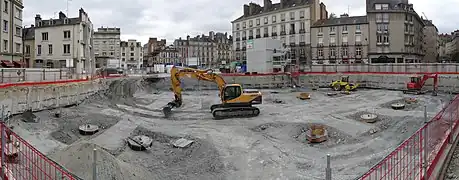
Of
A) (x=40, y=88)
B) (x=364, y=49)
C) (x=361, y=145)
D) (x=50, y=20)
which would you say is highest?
(x=50, y=20)

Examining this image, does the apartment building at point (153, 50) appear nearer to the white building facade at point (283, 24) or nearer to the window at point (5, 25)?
the white building facade at point (283, 24)

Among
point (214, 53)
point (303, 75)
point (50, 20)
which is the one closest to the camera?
point (303, 75)

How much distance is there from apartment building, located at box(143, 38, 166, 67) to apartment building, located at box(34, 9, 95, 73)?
269 feet

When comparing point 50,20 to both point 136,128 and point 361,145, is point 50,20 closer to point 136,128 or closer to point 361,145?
point 136,128

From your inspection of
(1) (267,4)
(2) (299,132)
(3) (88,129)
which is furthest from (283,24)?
(3) (88,129)

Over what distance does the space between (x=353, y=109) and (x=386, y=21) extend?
4218 cm

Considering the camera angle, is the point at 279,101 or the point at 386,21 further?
the point at 386,21

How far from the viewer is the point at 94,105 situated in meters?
26.8

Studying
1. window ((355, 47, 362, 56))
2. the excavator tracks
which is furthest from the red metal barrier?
window ((355, 47, 362, 56))

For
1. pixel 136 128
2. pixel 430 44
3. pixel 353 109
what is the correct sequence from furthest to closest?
pixel 430 44 → pixel 353 109 → pixel 136 128

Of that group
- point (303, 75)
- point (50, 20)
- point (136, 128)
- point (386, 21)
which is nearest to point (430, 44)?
point (386, 21)

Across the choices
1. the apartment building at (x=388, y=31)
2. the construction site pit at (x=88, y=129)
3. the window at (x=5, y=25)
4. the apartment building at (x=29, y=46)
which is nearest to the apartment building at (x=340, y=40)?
the apartment building at (x=388, y=31)

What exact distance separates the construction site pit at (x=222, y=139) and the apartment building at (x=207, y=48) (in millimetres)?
103028

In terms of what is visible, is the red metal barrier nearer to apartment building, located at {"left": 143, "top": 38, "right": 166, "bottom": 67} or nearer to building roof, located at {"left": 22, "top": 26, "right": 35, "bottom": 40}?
building roof, located at {"left": 22, "top": 26, "right": 35, "bottom": 40}
